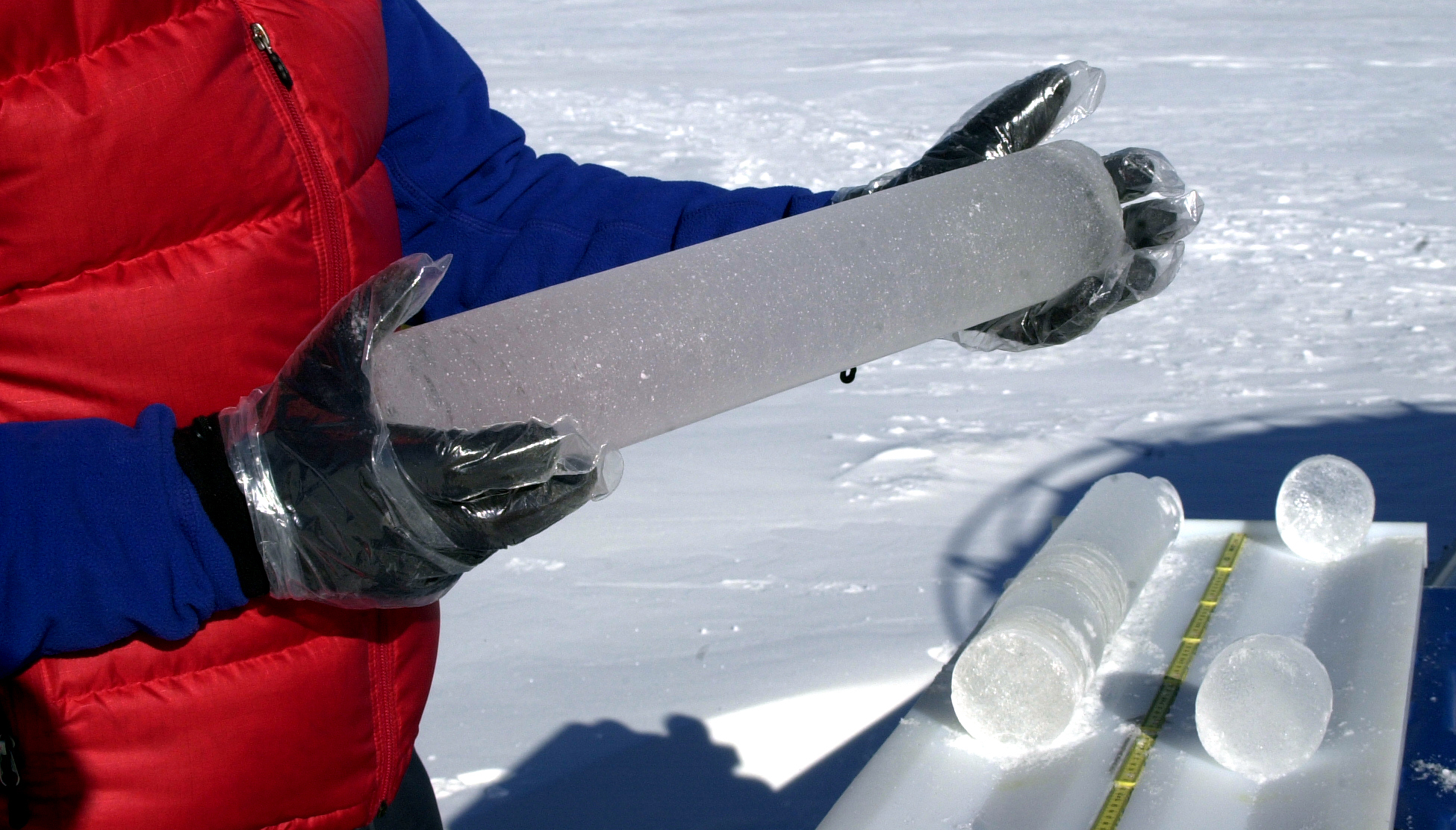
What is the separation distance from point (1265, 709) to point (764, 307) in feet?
2.47

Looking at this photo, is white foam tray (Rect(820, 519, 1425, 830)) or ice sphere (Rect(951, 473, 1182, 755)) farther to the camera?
ice sphere (Rect(951, 473, 1182, 755))

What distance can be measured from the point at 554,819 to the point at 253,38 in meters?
1.52

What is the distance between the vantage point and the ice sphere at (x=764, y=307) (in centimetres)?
107

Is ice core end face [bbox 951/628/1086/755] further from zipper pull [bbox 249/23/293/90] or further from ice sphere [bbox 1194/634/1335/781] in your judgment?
zipper pull [bbox 249/23/293/90]

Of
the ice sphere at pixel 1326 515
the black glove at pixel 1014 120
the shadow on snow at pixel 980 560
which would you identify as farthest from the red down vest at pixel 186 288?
the ice sphere at pixel 1326 515

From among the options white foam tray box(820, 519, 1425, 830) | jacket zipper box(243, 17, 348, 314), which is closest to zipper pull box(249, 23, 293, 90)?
jacket zipper box(243, 17, 348, 314)

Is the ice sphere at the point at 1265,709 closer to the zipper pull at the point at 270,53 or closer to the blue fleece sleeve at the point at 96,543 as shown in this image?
the blue fleece sleeve at the point at 96,543

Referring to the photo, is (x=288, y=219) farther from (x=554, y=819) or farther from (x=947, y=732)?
(x=554, y=819)

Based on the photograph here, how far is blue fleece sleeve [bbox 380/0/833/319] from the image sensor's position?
4.59 feet

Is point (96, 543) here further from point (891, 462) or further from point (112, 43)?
point (891, 462)

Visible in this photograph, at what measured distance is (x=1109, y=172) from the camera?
60.4 inches

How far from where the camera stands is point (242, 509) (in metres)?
0.90

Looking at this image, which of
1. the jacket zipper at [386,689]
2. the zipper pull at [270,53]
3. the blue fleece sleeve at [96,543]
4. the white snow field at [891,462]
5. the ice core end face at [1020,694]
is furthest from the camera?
the white snow field at [891,462]

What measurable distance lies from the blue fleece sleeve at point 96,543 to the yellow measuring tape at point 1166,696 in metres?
0.99
